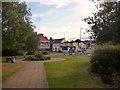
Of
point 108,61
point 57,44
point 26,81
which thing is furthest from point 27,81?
→ point 57,44

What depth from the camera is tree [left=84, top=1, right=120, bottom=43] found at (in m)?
18.2

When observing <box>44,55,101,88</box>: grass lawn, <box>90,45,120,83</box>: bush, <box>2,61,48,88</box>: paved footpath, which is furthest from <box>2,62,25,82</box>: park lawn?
<box>90,45,120,83</box>: bush

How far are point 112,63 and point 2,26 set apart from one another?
19.4 meters

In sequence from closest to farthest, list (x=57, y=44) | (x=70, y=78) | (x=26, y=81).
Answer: (x=26, y=81) < (x=70, y=78) < (x=57, y=44)

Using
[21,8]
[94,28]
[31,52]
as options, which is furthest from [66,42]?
[94,28]

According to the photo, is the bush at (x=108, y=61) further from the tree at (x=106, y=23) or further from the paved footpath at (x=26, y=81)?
the paved footpath at (x=26, y=81)

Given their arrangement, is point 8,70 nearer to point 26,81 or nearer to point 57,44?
point 26,81

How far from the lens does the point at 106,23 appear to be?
21.8 meters

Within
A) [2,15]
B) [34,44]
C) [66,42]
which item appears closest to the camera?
[2,15]

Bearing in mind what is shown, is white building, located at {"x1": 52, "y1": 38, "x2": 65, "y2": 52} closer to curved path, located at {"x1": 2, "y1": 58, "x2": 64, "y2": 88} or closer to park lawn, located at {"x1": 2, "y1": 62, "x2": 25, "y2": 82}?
park lawn, located at {"x1": 2, "y1": 62, "x2": 25, "y2": 82}

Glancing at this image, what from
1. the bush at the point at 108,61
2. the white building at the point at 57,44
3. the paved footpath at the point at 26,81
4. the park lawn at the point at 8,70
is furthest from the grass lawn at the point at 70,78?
the white building at the point at 57,44

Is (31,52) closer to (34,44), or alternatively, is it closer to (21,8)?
(34,44)

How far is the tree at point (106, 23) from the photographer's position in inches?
717

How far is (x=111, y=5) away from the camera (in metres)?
19.2
